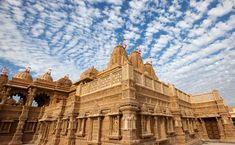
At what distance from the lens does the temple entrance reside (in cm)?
1611

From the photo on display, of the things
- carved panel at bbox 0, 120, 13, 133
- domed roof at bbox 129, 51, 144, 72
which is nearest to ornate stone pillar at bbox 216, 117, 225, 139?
domed roof at bbox 129, 51, 144, 72

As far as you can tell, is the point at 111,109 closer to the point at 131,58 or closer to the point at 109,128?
the point at 109,128

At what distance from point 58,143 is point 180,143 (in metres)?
11.2

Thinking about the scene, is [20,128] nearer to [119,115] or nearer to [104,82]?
[104,82]

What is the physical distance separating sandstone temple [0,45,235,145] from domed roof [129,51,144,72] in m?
2.01

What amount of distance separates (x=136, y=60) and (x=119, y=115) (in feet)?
52.3

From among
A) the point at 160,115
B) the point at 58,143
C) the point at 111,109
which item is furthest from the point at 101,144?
the point at 58,143

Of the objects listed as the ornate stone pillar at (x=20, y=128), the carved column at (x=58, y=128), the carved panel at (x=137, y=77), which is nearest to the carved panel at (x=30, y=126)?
the ornate stone pillar at (x=20, y=128)

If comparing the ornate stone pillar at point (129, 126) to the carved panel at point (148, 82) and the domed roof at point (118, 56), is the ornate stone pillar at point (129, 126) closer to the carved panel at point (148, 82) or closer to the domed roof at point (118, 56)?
the carved panel at point (148, 82)

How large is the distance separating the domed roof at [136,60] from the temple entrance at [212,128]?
1173 centimetres

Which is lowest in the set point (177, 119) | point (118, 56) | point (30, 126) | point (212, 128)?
point (30, 126)

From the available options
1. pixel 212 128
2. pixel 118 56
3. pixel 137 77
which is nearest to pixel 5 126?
pixel 118 56

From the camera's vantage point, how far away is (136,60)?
2256 centimetres

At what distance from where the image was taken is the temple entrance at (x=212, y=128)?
16.1 meters
